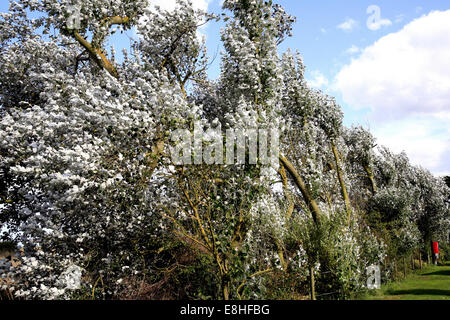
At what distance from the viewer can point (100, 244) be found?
908cm

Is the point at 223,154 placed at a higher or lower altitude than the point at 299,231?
higher

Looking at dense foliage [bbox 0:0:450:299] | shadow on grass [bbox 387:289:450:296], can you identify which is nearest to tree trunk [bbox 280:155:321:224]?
dense foliage [bbox 0:0:450:299]

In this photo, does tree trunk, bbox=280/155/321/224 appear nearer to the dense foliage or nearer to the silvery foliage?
the dense foliage

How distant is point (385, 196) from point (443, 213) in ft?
38.0

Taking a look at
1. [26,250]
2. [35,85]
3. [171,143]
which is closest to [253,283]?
[171,143]

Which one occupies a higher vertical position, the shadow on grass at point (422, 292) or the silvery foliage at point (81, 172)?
the silvery foliage at point (81, 172)

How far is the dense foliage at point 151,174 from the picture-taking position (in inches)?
296

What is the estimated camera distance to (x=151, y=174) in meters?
7.70

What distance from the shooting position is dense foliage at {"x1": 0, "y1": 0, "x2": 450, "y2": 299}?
7520 millimetres

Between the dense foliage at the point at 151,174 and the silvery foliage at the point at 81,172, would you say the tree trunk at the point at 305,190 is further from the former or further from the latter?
the silvery foliage at the point at 81,172

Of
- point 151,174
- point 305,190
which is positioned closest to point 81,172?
point 151,174

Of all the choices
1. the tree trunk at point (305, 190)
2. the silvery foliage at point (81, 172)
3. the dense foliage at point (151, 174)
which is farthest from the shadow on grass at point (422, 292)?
the silvery foliage at point (81, 172)
